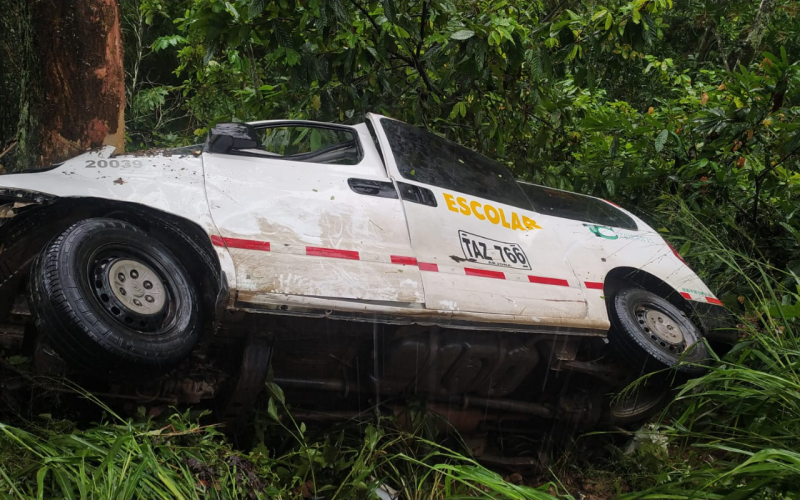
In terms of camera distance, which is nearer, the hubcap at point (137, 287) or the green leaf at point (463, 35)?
the hubcap at point (137, 287)

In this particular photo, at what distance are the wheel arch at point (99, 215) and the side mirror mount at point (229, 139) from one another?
0.52 meters

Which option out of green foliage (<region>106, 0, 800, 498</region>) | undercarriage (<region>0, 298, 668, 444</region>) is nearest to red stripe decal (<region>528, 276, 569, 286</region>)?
undercarriage (<region>0, 298, 668, 444</region>)

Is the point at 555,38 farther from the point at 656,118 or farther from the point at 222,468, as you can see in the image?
the point at 222,468

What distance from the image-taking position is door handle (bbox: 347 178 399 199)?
383 centimetres

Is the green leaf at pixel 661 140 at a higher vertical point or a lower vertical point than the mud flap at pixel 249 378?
higher

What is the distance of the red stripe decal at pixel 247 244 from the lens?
325 cm

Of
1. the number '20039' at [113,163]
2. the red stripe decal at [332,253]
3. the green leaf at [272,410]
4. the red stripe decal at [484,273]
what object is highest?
the number '20039' at [113,163]

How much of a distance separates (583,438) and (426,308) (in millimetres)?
2154

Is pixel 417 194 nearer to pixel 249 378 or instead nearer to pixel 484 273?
pixel 484 273

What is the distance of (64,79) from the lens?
4.47 metres

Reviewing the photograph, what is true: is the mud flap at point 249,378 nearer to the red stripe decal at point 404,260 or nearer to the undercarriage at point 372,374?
the undercarriage at point 372,374

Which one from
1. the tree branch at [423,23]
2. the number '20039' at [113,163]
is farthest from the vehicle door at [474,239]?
the tree branch at [423,23]

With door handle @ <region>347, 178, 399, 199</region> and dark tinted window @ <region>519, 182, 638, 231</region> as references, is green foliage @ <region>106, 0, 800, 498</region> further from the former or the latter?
door handle @ <region>347, 178, 399, 199</region>

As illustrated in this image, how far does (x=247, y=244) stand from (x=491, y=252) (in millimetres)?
1542
